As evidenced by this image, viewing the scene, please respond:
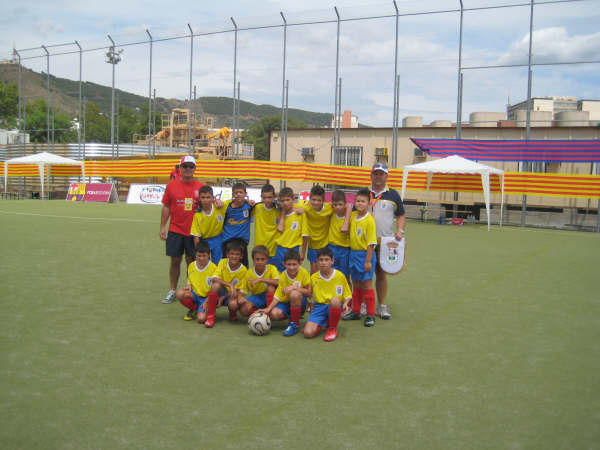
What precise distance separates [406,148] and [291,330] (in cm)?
2656

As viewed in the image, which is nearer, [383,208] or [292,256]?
[292,256]

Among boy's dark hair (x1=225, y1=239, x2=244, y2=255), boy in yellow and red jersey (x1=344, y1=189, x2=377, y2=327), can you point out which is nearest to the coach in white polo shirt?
boy in yellow and red jersey (x1=344, y1=189, x2=377, y2=327)

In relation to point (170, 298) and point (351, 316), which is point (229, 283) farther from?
point (351, 316)

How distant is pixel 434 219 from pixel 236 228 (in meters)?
17.1

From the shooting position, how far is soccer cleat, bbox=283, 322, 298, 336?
5.48 m

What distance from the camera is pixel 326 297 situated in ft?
18.2

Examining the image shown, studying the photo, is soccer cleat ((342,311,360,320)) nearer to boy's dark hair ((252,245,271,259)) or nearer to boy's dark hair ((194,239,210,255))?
boy's dark hair ((252,245,271,259))

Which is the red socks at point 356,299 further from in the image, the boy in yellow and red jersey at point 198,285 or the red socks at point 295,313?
the boy in yellow and red jersey at point 198,285

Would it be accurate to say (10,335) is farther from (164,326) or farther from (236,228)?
(236,228)

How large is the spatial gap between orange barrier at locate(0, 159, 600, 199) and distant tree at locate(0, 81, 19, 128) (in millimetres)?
35655

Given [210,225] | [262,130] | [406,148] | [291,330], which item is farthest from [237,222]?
[262,130]

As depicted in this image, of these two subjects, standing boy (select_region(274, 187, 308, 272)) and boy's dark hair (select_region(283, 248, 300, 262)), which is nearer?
boy's dark hair (select_region(283, 248, 300, 262))

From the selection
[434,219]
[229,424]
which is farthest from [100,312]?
[434,219]

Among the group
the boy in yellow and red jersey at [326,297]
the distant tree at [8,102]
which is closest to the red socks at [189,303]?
the boy in yellow and red jersey at [326,297]
